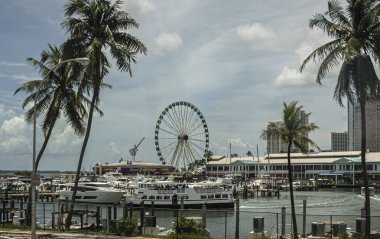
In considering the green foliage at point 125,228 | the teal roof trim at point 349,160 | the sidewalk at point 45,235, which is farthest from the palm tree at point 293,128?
the teal roof trim at point 349,160

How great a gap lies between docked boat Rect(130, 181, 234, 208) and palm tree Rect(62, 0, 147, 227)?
54143mm

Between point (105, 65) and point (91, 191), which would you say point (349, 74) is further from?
point (91, 191)

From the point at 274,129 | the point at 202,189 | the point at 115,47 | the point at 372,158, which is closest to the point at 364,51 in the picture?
the point at 274,129

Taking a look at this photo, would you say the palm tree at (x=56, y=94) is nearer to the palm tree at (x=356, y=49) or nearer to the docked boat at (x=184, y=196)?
the palm tree at (x=356, y=49)

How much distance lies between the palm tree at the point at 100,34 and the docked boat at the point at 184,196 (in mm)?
54143

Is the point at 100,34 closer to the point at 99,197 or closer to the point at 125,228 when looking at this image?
the point at 125,228

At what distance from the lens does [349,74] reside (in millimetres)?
31219

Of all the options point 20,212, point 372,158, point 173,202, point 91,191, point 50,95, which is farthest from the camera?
point 372,158

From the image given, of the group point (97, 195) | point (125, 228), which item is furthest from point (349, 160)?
point (125, 228)

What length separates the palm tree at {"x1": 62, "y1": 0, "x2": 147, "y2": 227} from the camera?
40.0 m

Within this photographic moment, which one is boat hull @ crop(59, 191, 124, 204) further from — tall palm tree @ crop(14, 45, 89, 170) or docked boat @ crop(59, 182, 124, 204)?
tall palm tree @ crop(14, 45, 89, 170)

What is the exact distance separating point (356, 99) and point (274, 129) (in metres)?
11.0

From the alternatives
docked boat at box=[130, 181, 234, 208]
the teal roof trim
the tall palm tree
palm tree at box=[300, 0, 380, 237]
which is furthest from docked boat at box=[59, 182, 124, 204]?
the teal roof trim

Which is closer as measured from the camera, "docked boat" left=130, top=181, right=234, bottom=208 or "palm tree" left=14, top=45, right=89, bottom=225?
"palm tree" left=14, top=45, right=89, bottom=225
